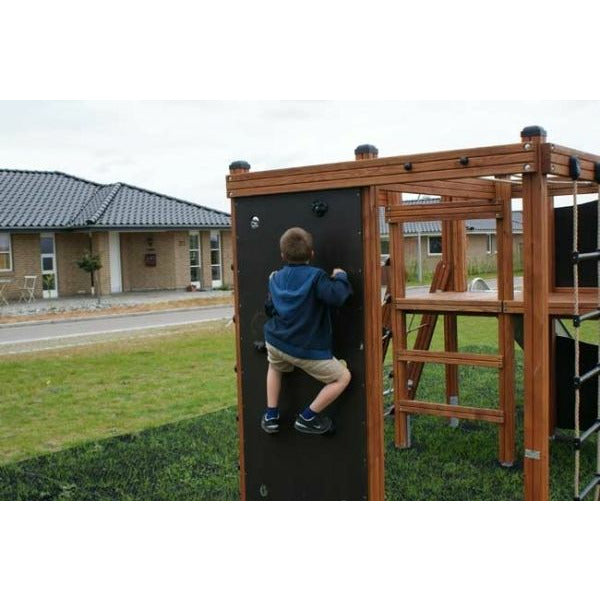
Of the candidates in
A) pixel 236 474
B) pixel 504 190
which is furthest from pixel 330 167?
pixel 236 474

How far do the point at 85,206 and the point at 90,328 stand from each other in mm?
11621

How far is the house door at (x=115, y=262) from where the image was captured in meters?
26.6

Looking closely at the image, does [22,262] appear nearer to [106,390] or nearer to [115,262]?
[115,262]

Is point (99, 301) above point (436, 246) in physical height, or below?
below

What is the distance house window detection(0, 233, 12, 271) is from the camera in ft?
79.6

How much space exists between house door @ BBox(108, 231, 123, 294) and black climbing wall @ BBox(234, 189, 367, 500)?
2234 cm

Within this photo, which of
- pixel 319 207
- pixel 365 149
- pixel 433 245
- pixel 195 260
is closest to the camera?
pixel 319 207

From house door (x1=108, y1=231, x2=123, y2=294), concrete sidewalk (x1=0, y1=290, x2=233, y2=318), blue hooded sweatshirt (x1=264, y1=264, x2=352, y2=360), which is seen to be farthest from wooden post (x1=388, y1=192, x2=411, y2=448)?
house door (x1=108, y1=231, x2=123, y2=294)

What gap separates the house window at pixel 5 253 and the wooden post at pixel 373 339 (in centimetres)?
2192

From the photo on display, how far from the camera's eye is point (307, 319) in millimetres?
4418

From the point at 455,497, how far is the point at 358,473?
1.28m

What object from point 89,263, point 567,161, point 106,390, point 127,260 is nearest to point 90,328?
point 106,390

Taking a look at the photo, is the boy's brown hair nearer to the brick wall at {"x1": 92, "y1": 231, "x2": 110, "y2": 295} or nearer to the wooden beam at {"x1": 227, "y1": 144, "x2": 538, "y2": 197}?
the wooden beam at {"x1": 227, "y1": 144, "x2": 538, "y2": 197}

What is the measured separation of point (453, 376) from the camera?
292 inches
